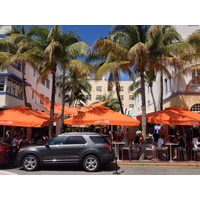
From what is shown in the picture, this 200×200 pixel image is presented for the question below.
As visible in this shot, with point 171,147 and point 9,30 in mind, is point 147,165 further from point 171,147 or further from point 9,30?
point 9,30

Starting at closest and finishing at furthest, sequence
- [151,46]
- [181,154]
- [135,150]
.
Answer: [151,46]
[181,154]
[135,150]

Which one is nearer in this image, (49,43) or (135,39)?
(135,39)

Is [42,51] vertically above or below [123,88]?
below

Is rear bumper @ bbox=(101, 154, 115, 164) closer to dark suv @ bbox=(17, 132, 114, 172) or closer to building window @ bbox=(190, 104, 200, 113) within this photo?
dark suv @ bbox=(17, 132, 114, 172)

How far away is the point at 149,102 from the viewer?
33812 mm

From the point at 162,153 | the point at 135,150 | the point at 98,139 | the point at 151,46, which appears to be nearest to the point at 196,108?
the point at 135,150

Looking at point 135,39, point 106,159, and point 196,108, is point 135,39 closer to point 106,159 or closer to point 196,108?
point 106,159

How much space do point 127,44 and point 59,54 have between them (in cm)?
404

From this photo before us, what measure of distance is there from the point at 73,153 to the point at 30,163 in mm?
1961

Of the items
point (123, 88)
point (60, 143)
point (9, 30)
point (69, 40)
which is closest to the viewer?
point (60, 143)

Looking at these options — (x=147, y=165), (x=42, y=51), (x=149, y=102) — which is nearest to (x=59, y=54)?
(x=42, y=51)

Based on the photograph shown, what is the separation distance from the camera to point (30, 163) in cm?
998

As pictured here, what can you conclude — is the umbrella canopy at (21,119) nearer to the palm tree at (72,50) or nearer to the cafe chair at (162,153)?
the palm tree at (72,50)

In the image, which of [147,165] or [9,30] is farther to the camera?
[9,30]
